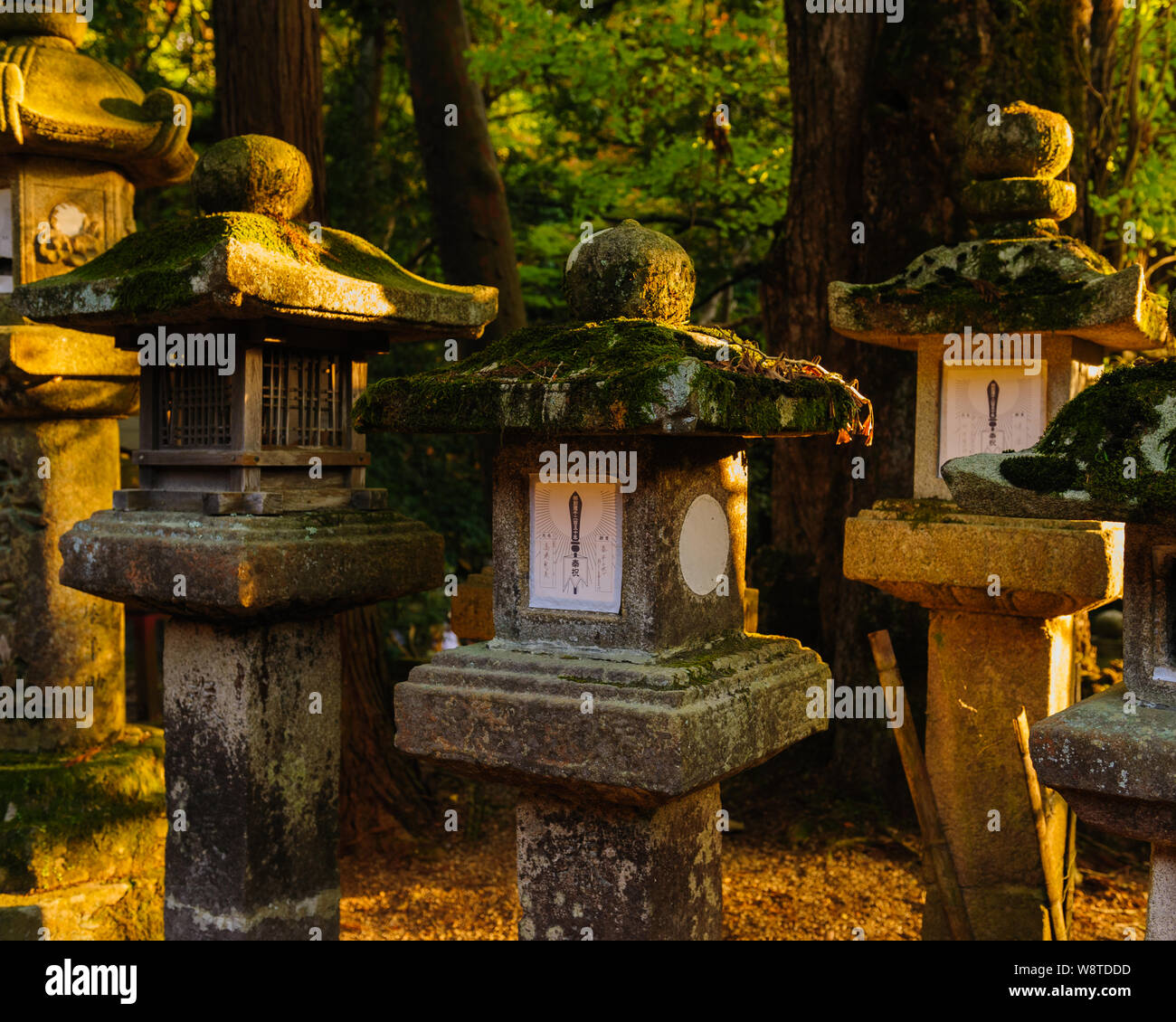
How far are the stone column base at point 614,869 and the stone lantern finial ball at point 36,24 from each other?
182 inches

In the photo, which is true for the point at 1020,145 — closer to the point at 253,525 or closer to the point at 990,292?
the point at 990,292

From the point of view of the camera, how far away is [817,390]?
12.5 ft

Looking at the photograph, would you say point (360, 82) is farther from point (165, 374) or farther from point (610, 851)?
point (610, 851)

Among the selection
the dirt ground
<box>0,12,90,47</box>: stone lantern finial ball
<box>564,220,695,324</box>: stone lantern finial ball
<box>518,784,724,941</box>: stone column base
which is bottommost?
the dirt ground

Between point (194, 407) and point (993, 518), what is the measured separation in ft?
11.0

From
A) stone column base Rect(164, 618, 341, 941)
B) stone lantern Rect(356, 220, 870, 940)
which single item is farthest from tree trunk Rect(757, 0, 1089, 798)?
stone column base Rect(164, 618, 341, 941)

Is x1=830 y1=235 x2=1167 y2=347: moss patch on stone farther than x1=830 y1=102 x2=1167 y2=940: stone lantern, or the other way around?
x1=830 y1=102 x2=1167 y2=940: stone lantern

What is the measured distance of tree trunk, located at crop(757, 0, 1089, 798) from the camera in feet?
21.9

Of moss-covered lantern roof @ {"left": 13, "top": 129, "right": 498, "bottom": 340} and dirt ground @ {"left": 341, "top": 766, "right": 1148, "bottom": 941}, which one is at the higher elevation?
moss-covered lantern roof @ {"left": 13, "top": 129, "right": 498, "bottom": 340}

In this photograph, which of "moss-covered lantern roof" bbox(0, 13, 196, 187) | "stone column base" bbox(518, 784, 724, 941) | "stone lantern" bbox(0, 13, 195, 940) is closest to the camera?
"stone column base" bbox(518, 784, 724, 941)

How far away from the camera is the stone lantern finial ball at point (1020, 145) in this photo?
15.8ft

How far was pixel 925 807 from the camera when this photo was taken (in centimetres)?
482

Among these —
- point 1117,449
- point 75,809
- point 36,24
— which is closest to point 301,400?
point 75,809

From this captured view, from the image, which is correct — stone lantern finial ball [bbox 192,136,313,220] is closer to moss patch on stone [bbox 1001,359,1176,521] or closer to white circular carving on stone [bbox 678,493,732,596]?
white circular carving on stone [bbox 678,493,732,596]
